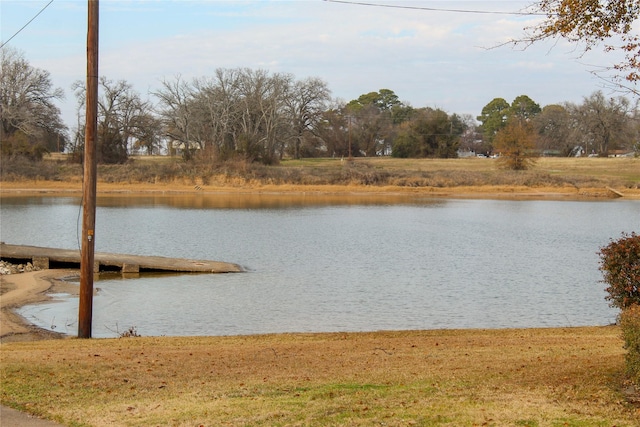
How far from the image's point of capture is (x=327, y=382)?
9.43 meters

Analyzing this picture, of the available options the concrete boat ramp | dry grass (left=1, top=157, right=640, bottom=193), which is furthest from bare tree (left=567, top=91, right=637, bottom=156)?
the concrete boat ramp

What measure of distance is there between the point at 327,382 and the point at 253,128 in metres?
98.8

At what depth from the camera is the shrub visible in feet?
42.6

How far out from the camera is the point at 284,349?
1308 cm

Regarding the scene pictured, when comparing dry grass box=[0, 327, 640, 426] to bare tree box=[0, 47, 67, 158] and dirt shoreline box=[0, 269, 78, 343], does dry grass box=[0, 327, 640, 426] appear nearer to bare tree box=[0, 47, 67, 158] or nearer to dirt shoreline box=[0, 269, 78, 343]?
dirt shoreline box=[0, 269, 78, 343]

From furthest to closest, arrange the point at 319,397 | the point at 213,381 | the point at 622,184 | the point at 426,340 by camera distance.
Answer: the point at 622,184, the point at 426,340, the point at 213,381, the point at 319,397

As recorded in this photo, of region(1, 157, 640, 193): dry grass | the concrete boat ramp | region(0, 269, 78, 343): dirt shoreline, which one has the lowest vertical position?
region(0, 269, 78, 343): dirt shoreline

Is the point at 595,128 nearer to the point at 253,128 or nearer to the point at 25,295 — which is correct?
the point at 253,128

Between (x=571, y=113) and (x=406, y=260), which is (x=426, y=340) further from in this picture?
(x=571, y=113)

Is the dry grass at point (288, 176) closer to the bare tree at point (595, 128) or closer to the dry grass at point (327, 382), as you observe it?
the bare tree at point (595, 128)

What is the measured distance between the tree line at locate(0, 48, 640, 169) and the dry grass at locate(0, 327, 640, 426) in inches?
2383

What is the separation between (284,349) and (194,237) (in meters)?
28.6

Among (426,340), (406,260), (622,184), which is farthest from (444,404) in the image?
(622,184)

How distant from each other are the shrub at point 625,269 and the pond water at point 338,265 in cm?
614
